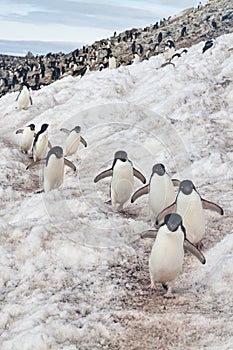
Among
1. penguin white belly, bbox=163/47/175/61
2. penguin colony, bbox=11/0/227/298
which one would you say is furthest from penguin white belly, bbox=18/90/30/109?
penguin white belly, bbox=163/47/175/61

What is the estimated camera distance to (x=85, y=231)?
695 centimetres

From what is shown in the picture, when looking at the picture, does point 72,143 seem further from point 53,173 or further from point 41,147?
point 53,173

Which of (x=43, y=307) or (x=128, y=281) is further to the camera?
(x=128, y=281)

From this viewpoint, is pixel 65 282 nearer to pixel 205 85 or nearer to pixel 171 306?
pixel 171 306

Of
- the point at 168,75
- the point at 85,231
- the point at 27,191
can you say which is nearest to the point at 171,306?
the point at 85,231

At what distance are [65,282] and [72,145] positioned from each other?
667 cm

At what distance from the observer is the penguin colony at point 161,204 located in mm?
5691

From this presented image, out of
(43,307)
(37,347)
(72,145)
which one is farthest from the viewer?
(72,145)

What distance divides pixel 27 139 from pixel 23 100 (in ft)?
14.3

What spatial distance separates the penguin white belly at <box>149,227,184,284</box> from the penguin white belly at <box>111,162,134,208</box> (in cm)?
273

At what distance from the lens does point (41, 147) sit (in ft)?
41.3

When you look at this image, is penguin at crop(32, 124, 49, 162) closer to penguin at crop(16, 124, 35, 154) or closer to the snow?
the snow

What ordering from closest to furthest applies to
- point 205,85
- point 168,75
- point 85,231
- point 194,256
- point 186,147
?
point 194,256, point 85,231, point 186,147, point 205,85, point 168,75

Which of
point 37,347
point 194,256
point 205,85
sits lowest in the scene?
point 37,347
